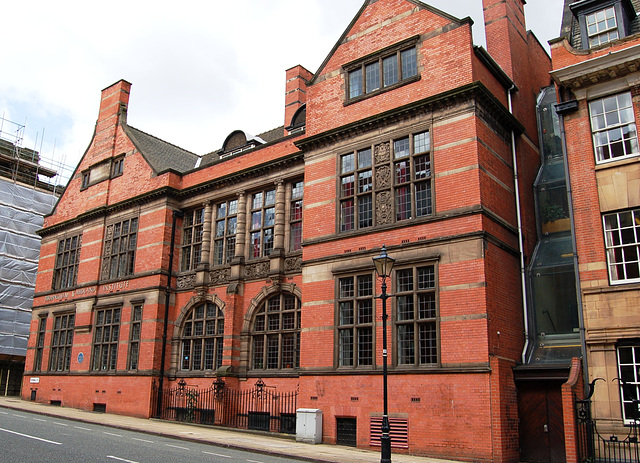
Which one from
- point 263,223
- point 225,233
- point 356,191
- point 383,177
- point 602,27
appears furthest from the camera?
point 225,233

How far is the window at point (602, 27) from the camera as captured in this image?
1747 cm

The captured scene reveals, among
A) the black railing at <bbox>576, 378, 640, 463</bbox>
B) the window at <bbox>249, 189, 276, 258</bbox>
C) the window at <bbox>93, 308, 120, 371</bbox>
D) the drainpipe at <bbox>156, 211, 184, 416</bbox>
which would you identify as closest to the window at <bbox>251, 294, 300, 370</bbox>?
the window at <bbox>249, 189, 276, 258</bbox>

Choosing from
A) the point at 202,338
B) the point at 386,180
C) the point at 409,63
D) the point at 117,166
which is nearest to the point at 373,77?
the point at 409,63

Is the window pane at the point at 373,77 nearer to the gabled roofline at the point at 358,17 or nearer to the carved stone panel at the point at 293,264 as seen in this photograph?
the gabled roofline at the point at 358,17

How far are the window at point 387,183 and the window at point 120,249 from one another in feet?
44.8

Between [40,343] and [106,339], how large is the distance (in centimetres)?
729

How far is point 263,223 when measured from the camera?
24672 millimetres

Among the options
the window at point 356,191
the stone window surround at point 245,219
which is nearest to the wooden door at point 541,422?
the window at point 356,191

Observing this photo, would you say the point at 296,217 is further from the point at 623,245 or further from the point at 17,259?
the point at 17,259

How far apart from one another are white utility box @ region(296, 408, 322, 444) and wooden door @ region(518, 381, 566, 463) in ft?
20.6

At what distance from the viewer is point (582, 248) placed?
1641 centimetres

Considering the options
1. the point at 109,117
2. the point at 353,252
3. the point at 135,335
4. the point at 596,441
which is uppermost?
the point at 109,117

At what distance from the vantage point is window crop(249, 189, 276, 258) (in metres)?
24.4

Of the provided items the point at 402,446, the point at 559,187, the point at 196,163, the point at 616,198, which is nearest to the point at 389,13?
the point at 559,187
